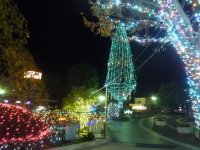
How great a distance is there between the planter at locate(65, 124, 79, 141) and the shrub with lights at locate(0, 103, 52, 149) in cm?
360

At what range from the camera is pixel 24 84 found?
41.7 ft

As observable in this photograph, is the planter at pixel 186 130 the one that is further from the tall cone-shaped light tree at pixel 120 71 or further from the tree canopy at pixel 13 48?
the tall cone-shaped light tree at pixel 120 71

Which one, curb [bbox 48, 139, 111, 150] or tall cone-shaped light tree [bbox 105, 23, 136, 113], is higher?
tall cone-shaped light tree [bbox 105, 23, 136, 113]

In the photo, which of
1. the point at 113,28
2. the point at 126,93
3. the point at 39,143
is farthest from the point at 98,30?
the point at 126,93

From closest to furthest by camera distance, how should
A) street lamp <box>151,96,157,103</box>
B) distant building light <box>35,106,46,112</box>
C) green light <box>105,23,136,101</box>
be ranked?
distant building light <box>35,106,46,112</box> → green light <box>105,23,136,101</box> → street lamp <box>151,96,157,103</box>

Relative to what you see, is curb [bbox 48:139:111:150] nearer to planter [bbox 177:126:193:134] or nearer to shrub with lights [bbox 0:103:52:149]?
shrub with lights [bbox 0:103:52:149]

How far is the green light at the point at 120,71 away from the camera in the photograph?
135 feet

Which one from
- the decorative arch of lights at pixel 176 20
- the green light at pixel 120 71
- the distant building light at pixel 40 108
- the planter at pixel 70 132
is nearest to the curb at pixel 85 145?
the planter at pixel 70 132

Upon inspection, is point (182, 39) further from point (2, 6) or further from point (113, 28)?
point (2, 6)

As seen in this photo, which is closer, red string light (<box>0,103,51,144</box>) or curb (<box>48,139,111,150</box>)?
red string light (<box>0,103,51,144</box>)

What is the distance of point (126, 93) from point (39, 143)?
3426 cm

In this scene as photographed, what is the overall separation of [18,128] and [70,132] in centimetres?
572

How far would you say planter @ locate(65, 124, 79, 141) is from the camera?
17266 mm

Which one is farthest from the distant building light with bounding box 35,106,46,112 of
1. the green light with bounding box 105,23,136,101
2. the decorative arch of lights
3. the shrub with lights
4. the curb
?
the green light with bounding box 105,23,136,101
